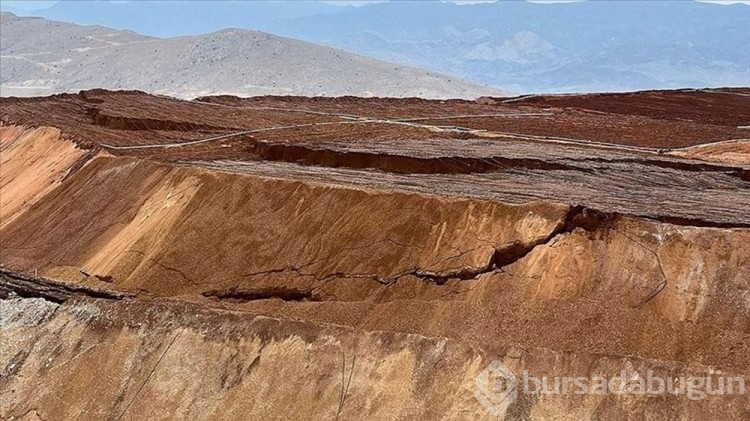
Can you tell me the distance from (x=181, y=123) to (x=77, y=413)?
61.4 feet

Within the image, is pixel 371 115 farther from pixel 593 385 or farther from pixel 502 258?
pixel 593 385

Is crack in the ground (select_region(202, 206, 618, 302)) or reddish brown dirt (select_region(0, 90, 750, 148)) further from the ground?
reddish brown dirt (select_region(0, 90, 750, 148))

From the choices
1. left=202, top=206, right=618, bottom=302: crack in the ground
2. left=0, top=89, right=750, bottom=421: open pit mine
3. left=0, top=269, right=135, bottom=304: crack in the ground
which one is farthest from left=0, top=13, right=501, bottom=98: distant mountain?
left=202, top=206, right=618, bottom=302: crack in the ground

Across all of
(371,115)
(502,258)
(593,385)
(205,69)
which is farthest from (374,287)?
(205,69)

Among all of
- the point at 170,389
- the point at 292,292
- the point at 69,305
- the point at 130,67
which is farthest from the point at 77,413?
the point at 130,67

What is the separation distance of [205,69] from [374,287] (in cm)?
12279

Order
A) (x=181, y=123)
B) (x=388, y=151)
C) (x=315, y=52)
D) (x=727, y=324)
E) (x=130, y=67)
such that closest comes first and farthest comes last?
1. (x=727, y=324)
2. (x=388, y=151)
3. (x=181, y=123)
4. (x=130, y=67)
5. (x=315, y=52)

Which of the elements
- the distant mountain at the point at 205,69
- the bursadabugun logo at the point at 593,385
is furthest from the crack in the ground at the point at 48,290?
the distant mountain at the point at 205,69

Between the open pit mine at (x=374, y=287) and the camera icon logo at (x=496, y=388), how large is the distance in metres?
0.03

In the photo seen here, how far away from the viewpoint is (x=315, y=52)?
14325 centimetres

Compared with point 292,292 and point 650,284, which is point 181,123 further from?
point 650,284

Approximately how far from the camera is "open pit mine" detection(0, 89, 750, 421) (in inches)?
516

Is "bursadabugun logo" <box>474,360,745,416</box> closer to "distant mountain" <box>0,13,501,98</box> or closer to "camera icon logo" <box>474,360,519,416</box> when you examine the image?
"camera icon logo" <box>474,360,519,416</box>

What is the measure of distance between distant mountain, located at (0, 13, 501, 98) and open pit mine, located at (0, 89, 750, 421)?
3690 inches
